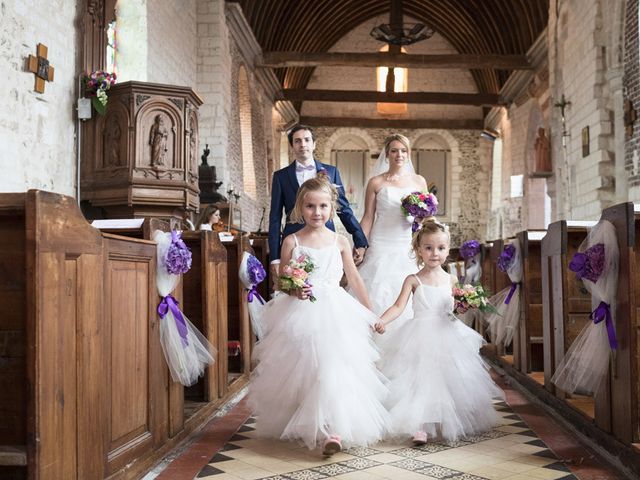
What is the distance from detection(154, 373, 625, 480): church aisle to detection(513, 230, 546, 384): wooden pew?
1.53 meters

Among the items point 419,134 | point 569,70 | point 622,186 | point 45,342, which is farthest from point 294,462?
point 419,134

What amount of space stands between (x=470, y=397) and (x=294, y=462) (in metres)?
1.04

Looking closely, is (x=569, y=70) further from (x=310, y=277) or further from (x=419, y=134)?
(x=419, y=134)

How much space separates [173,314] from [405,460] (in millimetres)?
1247

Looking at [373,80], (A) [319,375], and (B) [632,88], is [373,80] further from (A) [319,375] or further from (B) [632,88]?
(A) [319,375]

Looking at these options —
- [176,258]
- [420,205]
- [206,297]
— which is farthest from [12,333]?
[420,205]

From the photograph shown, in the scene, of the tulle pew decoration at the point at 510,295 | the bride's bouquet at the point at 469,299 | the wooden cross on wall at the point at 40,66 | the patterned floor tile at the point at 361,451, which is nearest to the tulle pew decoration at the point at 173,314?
the patterned floor tile at the point at 361,451

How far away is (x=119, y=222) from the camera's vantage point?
3.86 m

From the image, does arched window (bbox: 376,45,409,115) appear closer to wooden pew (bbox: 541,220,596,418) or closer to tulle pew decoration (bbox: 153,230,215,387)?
wooden pew (bbox: 541,220,596,418)

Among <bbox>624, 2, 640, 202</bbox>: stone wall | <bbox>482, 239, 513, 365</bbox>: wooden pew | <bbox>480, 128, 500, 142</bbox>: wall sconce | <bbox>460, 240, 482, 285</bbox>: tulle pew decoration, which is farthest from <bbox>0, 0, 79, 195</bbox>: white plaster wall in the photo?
<bbox>480, 128, 500, 142</bbox>: wall sconce

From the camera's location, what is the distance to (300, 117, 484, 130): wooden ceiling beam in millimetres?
22359

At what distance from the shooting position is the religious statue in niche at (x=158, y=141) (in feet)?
24.8

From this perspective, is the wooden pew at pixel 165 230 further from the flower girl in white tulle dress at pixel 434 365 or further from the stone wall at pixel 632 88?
the stone wall at pixel 632 88

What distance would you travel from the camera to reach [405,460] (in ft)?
11.0
